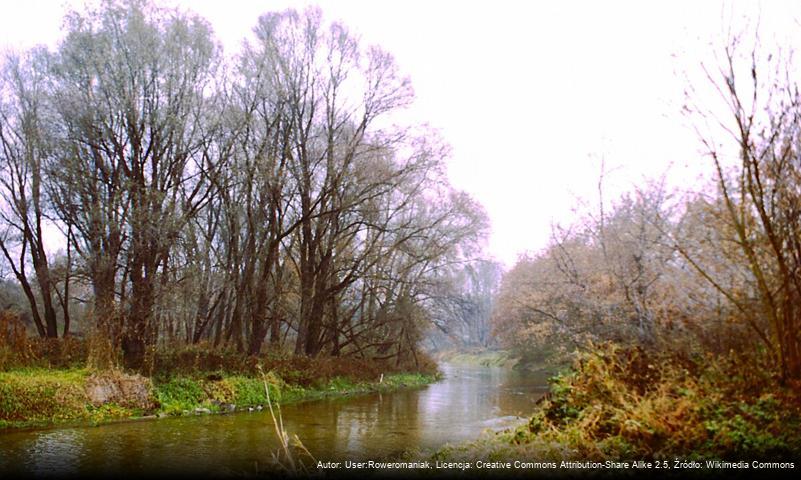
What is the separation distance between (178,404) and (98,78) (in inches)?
380

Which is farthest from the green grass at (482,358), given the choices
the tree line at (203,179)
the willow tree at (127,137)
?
the willow tree at (127,137)

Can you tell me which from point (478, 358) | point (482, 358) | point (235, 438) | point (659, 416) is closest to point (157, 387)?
point (235, 438)

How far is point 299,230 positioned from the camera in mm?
24156

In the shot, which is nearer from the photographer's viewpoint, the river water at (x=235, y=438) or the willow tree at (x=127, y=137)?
the river water at (x=235, y=438)

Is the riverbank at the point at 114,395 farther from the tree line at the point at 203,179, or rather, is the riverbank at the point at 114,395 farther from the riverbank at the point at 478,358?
the riverbank at the point at 478,358

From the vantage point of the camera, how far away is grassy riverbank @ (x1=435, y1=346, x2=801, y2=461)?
649 centimetres

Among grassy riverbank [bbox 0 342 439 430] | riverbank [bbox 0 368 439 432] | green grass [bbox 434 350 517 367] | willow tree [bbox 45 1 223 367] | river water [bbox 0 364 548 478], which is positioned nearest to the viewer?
river water [bbox 0 364 548 478]

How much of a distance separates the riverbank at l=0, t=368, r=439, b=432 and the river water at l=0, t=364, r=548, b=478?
2.18 feet

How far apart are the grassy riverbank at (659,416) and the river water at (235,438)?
8.11 feet

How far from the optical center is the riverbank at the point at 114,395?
11.4 meters

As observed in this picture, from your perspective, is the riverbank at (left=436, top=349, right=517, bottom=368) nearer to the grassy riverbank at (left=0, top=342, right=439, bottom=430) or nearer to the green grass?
the green grass

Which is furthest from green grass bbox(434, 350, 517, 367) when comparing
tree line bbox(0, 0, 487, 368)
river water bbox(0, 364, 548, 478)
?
river water bbox(0, 364, 548, 478)

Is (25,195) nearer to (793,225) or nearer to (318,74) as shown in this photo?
(318,74)

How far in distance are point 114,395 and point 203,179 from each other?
8.84 meters
